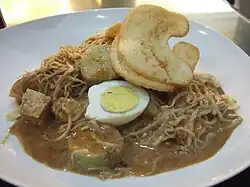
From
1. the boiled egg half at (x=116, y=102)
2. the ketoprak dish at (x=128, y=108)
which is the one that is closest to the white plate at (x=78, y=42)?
the ketoprak dish at (x=128, y=108)

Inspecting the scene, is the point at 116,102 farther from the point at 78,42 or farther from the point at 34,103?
the point at 78,42

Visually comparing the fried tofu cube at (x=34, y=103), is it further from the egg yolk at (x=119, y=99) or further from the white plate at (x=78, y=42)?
the egg yolk at (x=119, y=99)

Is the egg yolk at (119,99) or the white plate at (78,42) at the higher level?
the egg yolk at (119,99)

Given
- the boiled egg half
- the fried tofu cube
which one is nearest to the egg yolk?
the boiled egg half

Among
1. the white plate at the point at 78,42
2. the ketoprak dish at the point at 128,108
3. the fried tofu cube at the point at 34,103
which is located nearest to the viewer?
the white plate at the point at 78,42

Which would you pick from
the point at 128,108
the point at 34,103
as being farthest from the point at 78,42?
Answer: the point at 128,108

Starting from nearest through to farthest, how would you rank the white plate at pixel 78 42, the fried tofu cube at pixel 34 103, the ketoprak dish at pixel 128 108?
the white plate at pixel 78 42 < the ketoprak dish at pixel 128 108 < the fried tofu cube at pixel 34 103

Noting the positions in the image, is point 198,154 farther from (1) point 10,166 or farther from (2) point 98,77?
(1) point 10,166

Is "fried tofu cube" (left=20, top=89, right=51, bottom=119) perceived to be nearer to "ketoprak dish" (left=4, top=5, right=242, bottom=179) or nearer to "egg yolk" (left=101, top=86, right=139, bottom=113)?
"ketoprak dish" (left=4, top=5, right=242, bottom=179)
